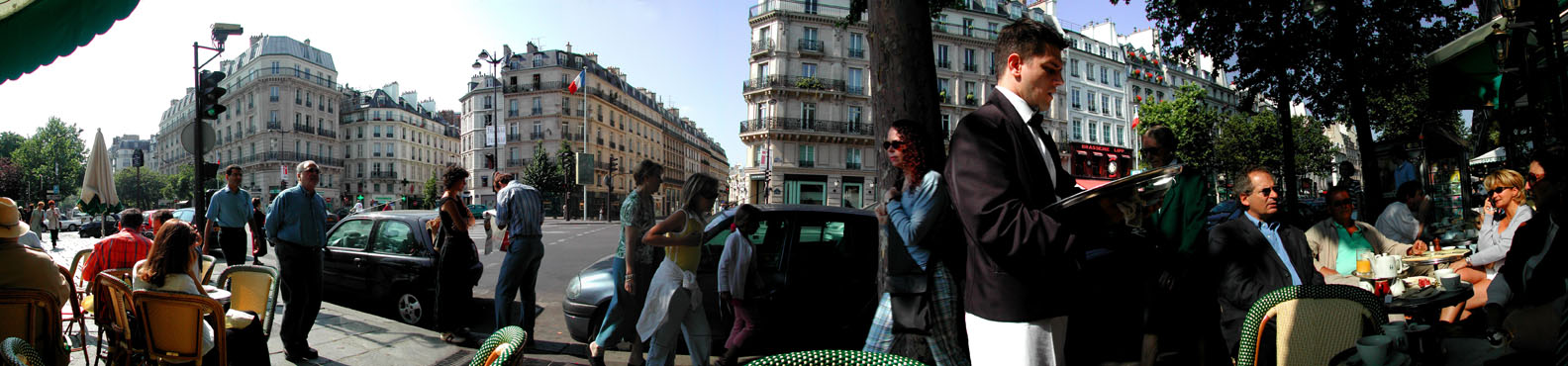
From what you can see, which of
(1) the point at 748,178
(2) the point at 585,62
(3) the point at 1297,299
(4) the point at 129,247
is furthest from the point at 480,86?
(3) the point at 1297,299

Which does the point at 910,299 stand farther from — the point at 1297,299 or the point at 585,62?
the point at 585,62

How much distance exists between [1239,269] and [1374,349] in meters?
1.77

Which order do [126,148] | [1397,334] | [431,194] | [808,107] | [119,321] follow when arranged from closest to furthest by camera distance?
1. [1397,334]
2. [119,321]
3. [808,107]
4. [431,194]
5. [126,148]

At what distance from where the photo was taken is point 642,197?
4387 millimetres

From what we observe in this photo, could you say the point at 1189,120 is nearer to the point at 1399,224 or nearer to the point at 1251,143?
the point at 1251,143

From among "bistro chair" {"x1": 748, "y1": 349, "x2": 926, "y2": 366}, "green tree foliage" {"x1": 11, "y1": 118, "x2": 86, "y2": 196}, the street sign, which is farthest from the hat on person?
"green tree foliage" {"x1": 11, "y1": 118, "x2": 86, "y2": 196}

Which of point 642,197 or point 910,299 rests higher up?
point 642,197

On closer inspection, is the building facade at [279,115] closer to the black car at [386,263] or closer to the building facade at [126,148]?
the building facade at [126,148]

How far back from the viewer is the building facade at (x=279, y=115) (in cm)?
6819

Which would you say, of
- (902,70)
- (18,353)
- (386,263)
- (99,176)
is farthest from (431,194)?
(18,353)

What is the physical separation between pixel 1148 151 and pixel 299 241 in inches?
224

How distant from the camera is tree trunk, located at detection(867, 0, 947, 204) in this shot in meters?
3.70

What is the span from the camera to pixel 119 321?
9.56 feet

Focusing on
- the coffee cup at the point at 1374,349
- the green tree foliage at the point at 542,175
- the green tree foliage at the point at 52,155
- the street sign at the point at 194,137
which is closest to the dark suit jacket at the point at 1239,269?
the coffee cup at the point at 1374,349
